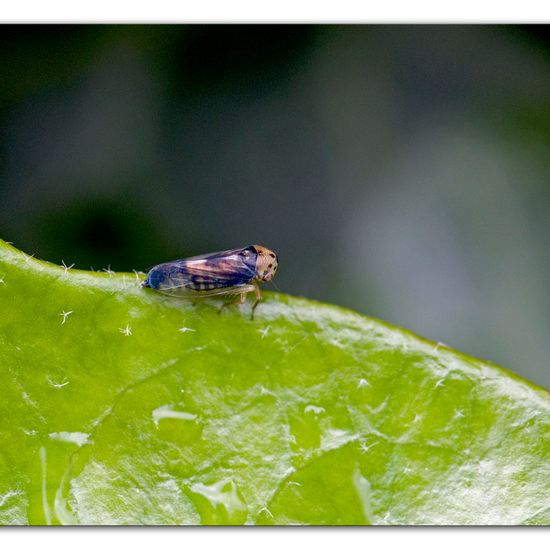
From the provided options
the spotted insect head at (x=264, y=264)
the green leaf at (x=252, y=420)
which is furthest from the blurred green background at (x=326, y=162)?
the green leaf at (x=252, y=420)

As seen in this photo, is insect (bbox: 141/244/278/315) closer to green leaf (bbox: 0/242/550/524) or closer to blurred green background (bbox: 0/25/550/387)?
green leaf (bbox: 0/242/550/524)

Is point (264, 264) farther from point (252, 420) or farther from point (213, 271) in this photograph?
point (252, 420)

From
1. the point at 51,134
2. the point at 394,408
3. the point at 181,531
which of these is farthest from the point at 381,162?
the point at 181,531

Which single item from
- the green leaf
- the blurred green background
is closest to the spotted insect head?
the blurred green background

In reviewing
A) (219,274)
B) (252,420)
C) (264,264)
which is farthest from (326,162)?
(252,420)

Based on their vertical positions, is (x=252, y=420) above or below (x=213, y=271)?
below

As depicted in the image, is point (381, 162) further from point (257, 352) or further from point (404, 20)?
point (257, 352)

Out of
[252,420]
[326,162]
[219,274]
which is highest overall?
[326,162]
